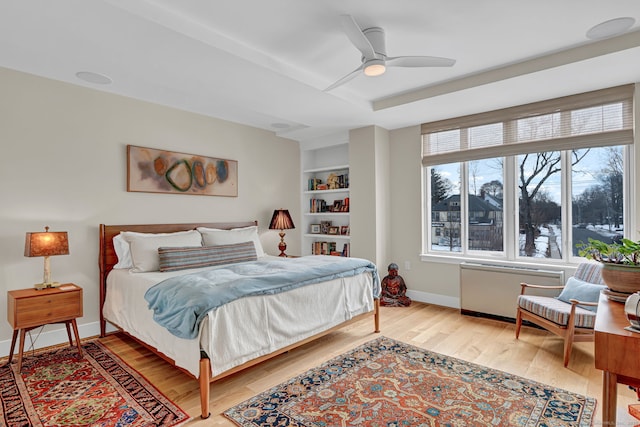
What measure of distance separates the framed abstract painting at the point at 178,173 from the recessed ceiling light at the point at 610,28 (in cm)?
388

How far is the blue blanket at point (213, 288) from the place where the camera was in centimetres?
210

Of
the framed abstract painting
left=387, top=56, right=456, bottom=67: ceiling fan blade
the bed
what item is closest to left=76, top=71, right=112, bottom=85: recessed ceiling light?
the framed abstract painting

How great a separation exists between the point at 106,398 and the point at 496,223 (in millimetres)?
4174

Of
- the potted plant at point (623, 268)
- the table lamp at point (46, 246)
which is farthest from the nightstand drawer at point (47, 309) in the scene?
the potted plant at point (623, 268)

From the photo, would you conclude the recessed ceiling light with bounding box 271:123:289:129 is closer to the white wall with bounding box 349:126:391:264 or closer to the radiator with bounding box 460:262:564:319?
the white wall with bounding box 349:126:391:264

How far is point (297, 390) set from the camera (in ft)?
7.70

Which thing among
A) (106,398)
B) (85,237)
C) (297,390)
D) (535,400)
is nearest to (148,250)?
(85,237)

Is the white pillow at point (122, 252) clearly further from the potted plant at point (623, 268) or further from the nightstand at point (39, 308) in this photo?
the potted plant at point (623, 268)

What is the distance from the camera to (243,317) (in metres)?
2.31

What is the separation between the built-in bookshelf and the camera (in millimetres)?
5223

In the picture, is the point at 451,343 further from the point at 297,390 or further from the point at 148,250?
the point at 148,250

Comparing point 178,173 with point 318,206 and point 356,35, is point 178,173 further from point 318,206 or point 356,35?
point 356,35

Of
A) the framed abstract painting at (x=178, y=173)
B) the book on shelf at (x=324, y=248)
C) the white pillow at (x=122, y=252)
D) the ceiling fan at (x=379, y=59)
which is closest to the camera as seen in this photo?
the ceiling fan at (x=379, y=59)

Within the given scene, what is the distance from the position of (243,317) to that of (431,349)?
177 centimetres
